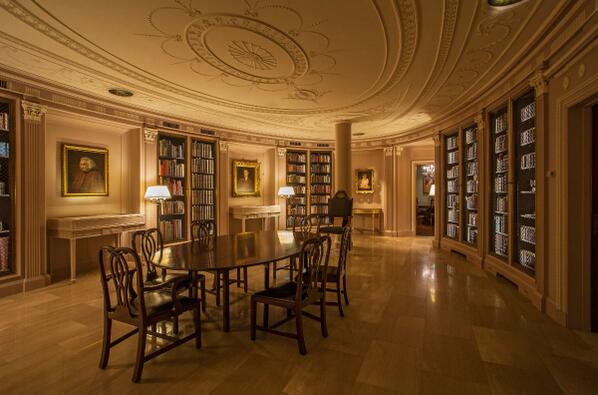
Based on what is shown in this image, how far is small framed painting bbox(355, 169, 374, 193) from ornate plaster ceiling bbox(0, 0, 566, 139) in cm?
405

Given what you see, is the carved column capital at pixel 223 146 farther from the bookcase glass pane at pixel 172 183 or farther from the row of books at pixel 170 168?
the row of books at pixel 170 168

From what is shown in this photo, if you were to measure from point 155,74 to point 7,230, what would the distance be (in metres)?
2.84

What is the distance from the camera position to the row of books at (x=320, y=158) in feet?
31.6

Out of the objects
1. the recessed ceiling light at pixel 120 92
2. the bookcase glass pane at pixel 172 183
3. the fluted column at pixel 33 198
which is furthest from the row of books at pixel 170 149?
the fluted column at pixel 33 198

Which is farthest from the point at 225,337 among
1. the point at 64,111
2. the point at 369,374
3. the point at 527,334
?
the point at 64,111

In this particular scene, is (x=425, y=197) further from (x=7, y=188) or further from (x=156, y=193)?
(x=7, y=188)

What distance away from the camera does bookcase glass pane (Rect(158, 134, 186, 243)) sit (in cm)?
649

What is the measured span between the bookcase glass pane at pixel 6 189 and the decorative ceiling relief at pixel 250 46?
2.48m

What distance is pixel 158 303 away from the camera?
2.50 meters

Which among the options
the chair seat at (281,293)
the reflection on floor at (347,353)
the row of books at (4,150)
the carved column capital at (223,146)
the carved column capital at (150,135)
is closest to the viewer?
the reflection on floor at (347,353)

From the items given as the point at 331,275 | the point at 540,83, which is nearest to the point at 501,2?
the point at 540,83

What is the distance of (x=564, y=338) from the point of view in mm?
2818

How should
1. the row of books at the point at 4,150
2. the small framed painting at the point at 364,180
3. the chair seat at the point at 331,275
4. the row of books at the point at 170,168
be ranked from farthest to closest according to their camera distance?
1. the small framed painting at the point at 364,180
2. the row of books at the point at 170,168
3. the row of books at the point at 4,150
4. the chair seat at the point at 331,275

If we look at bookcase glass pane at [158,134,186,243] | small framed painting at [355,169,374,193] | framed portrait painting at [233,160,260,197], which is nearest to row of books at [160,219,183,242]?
bookcase glass pane at [158,134,186,243]
